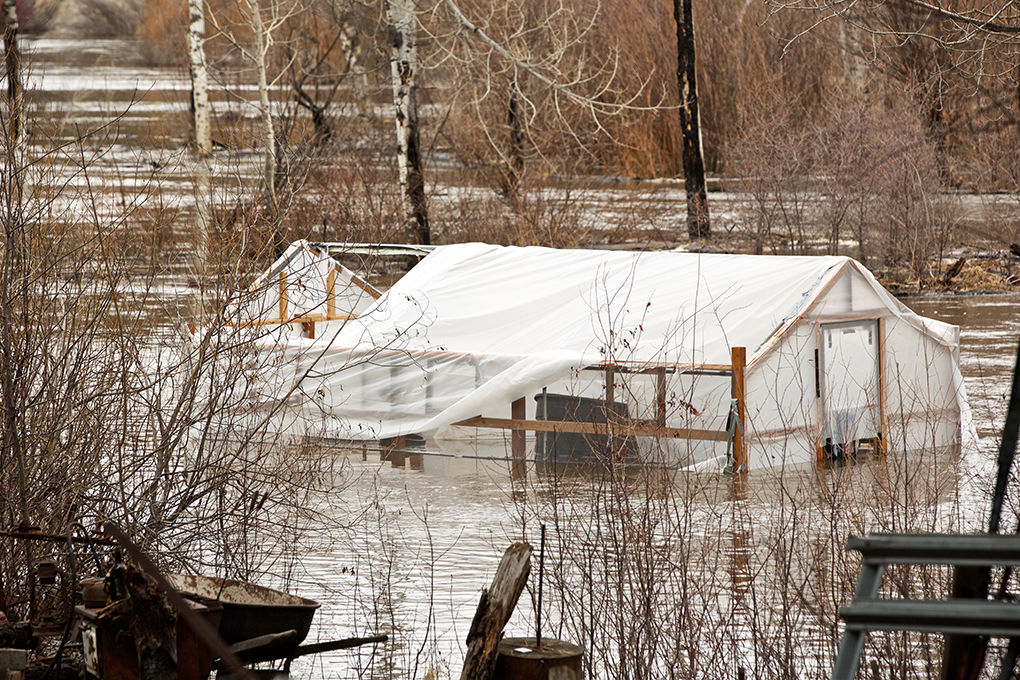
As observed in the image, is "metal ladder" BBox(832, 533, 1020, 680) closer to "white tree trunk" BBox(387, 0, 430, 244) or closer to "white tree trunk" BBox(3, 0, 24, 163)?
"white tree trunk" BBox(3, 0, 24, 163)

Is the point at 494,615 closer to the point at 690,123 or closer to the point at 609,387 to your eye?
the point at 609,387

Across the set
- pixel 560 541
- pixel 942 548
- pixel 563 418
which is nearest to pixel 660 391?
Result: pixel 563 418

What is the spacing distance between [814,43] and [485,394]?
32.0 meters

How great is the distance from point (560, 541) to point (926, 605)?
16.4 feet


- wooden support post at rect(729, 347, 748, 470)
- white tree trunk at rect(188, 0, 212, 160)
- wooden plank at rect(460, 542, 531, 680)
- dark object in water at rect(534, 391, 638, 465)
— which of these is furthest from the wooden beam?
white tree trunk at rect(188, 0, 212, 160)

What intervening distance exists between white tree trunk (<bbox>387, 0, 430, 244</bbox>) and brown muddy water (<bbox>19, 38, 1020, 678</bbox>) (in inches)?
438

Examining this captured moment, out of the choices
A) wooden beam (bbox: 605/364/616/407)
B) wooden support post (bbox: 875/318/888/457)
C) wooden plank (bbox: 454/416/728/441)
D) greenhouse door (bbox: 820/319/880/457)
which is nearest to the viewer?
wooden beam (bbox: 605/364/616/407)

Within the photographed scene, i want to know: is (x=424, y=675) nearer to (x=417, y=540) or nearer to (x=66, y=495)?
(x=66, y=495)

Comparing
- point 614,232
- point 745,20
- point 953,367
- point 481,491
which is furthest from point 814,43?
point 481,491

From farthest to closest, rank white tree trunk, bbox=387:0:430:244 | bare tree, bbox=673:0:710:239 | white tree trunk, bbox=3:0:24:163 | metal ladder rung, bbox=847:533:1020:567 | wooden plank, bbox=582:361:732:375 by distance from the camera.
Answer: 1. bare tree, bbox=673:0:710:239
2. white tree trunk, bbox=387:0:430:244
3. wooden plank, bbox=582:361:732:375
4. white tree trunk, bbox=3:0:24:163
5. metal ladder rung, bbox=847:533:1020:567

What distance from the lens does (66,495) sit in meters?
7.20

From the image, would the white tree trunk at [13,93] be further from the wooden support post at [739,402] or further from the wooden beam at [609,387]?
the wooden support post at [739,402]

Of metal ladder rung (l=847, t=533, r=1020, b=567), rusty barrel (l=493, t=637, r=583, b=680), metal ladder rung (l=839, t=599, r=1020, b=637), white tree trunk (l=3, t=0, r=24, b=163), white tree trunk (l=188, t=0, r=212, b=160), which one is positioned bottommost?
rusty barrel (l=493, t=637, r=583, b=680)

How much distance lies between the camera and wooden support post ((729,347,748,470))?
12.4 m
